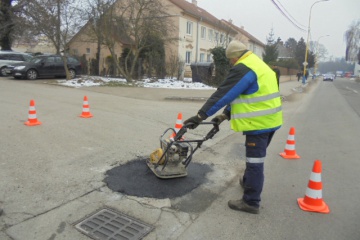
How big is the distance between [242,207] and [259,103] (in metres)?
1.25

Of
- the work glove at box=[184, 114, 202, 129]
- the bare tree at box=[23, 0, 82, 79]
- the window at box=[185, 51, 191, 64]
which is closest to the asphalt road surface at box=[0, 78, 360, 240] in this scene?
the work glove at box=[184, 114, 202, 129]

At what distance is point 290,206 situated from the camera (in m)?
3.88

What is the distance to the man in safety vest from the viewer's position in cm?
341

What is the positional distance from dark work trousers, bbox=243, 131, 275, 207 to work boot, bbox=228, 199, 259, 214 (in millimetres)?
44

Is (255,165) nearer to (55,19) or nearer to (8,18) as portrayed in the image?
(55,19)

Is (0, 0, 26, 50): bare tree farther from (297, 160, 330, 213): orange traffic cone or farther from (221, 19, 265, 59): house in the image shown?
(221, 19, 265, 59): house

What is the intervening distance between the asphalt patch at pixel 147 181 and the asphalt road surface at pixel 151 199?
122 mm

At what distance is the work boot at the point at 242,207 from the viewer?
3623mm

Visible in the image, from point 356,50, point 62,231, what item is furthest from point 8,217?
point 356,50

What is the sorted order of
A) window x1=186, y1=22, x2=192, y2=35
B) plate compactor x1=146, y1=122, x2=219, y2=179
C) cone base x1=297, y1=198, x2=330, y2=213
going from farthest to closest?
window x1=186, y1=22, x2=192, y2=35 → plate compactor x1=146, y1=122, x2=219, y2=179 → cone base x1=297, y1=198, x2=330, y2=213

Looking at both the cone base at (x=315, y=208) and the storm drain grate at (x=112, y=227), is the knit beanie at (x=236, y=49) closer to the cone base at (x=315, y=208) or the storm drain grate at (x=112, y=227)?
the cone base at (x=315, y=208)

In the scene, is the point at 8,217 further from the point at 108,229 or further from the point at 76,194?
the point at 108,229

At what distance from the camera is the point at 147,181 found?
14.3 ft

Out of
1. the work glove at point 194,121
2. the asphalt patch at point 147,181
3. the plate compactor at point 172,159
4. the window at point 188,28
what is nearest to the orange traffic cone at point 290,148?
the asphalt patch at point 147,181
